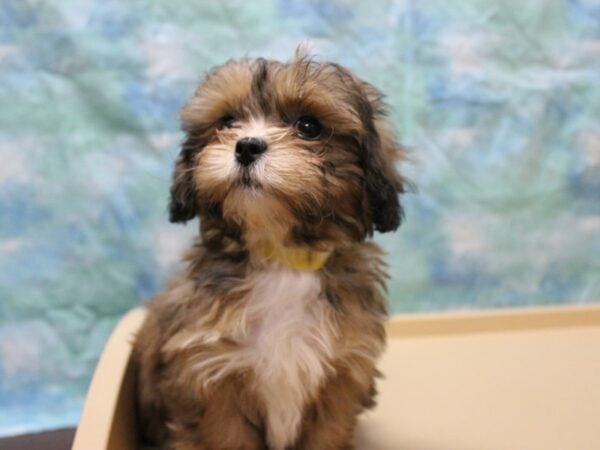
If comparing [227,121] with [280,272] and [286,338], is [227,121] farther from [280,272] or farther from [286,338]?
[286,338]

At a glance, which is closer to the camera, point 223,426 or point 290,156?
point 290,156

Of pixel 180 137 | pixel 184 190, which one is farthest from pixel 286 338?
pixel 180 137

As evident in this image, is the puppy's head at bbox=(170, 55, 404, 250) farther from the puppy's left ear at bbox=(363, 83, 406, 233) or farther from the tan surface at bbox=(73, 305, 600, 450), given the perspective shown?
the tan surface at bbox=(73, 305, 600, 450)

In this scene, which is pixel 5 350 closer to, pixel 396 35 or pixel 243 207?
pixel 243 207

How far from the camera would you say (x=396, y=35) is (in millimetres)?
2109

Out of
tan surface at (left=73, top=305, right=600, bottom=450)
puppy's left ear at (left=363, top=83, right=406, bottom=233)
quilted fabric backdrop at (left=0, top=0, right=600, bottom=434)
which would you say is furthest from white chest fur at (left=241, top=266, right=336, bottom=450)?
quilted fabric backdrop at (left=0, top=0, right=600, bottom=434)

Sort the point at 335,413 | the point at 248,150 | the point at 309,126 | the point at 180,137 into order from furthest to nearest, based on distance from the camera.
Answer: the point at 180,137 < the point at 335,413 < the point at 309,126 < the point at 248,150

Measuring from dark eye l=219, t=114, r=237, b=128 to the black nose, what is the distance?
154 millimetres

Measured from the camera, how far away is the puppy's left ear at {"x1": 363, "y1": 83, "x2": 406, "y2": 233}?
1.35m

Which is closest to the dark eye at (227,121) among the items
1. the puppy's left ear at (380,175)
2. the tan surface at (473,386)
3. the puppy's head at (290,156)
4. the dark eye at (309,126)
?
the puppy's head at (290,156)

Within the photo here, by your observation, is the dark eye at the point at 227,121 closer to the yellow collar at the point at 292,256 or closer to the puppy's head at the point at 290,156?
the puppy's head at the point at 290,156

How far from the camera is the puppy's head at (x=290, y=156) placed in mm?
1237

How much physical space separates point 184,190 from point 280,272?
0.76ft

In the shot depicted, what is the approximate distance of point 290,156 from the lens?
1234mm
